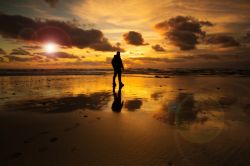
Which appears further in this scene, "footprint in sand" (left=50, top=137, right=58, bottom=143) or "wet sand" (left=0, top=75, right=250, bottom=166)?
"footprint in sand" (left=50, top=137, right=58, bottom=143)

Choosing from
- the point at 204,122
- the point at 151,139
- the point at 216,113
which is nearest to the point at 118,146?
the point at 151,139

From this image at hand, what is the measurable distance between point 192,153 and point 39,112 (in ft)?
18.8

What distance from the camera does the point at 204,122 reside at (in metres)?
6.04

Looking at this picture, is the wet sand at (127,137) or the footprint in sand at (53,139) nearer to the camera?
the wet sand at (127,137)

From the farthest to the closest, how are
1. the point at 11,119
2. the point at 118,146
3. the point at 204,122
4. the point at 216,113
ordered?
1. the point at 216,113
2. the point at 11,119
3. the point at 204,122
4. the point at 118,146

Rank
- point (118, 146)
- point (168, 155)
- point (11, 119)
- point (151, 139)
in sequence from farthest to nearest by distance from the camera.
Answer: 1. point (11, 119)
2. point (151, 139)
3. point (118, 146)
4. point (168, 155)

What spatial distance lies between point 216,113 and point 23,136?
6.07 meters

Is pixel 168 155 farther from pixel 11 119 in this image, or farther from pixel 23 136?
pixel 11 119

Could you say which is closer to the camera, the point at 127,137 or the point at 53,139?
the point at 53,139

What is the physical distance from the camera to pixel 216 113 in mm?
7211

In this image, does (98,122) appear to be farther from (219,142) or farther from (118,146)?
(219,142)

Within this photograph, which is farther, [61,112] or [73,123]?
[61,112]

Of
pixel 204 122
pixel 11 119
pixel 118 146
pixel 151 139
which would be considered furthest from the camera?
pixel 11 119

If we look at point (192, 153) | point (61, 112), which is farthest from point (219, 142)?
point (61, 112)
